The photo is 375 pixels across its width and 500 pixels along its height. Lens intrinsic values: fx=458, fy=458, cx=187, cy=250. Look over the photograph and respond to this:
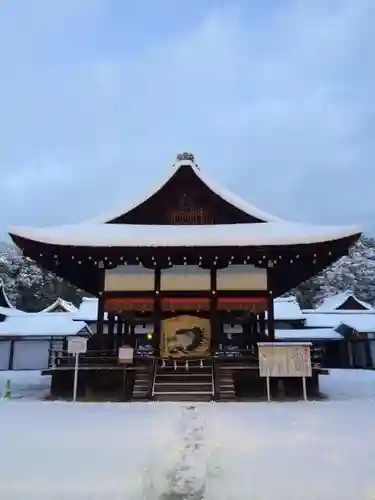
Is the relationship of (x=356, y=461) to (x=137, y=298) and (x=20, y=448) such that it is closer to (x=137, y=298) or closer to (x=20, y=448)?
(x=20, y=448)

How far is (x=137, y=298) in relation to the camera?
15820 millimetres

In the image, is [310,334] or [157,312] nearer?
[157,312]

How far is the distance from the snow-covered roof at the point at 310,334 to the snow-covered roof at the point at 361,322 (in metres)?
1.22

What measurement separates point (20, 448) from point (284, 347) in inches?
321

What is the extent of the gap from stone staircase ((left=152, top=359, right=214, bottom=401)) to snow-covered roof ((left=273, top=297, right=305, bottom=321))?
73.0ft

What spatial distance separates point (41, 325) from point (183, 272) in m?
18.3

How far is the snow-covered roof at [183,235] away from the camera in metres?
14.4

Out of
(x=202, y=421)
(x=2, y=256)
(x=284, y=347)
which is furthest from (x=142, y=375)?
(x=2, y=256)

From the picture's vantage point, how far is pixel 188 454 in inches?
224

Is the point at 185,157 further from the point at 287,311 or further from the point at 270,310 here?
the point at 287,311

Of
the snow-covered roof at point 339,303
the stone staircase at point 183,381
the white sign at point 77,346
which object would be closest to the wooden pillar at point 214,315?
the stone staircase at point 183,381

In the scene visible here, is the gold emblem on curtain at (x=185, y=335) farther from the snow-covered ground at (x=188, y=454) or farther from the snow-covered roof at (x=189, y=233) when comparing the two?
the snow-covered ground at (x=188, y=454)

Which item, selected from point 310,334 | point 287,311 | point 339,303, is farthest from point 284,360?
point 339,303

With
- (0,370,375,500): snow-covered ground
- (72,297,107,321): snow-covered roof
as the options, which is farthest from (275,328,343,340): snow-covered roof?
(0,370,375,500): snow-covered ground
